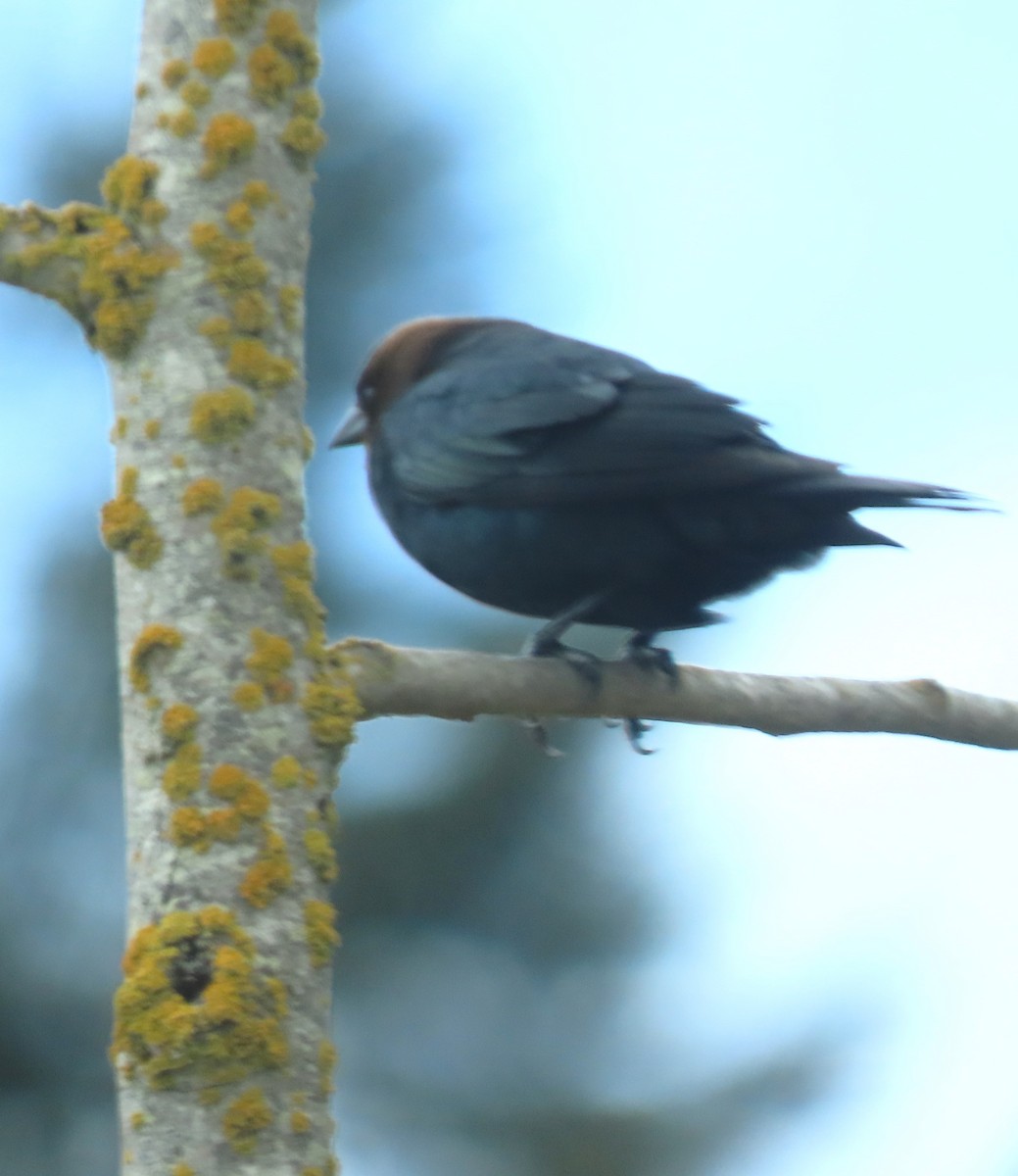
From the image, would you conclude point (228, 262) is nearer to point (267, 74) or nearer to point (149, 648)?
point (267, 74)

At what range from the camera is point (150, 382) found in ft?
9.05

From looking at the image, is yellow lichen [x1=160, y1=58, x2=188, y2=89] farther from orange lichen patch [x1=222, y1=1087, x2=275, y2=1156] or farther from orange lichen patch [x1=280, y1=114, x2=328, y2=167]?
orange lichen patch [x1=222, y1=1087, x2=275, y2=1156]

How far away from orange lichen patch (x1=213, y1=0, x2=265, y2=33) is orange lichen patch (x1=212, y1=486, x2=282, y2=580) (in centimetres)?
75

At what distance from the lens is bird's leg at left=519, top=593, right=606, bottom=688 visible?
353 centimetres

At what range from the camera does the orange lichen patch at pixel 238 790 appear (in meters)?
2.53

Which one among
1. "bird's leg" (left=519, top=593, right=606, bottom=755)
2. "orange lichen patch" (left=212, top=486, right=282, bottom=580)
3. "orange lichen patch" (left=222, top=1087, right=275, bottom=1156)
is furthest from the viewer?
"bird's leg" (left=519, top=593, right=606, bottom=755)

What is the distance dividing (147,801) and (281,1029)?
14.2 inches

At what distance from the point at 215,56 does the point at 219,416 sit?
60 centimetres

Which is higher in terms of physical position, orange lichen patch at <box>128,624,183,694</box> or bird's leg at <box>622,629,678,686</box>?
bird's leg at <box>622,629,678,686</box>

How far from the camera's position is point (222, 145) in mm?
2852

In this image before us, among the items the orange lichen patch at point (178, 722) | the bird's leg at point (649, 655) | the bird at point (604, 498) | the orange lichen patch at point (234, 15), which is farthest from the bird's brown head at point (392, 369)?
the orange lichen patch at point (178, 722)

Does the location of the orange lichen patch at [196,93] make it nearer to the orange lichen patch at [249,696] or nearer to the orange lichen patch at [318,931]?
the orange lichen patch at [249,696]

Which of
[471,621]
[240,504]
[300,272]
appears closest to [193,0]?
[300,272]

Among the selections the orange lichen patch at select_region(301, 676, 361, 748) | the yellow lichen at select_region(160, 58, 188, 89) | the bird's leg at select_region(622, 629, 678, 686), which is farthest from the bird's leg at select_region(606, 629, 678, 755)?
the yellow lichen at select_region(160, 58, 188, 89)
